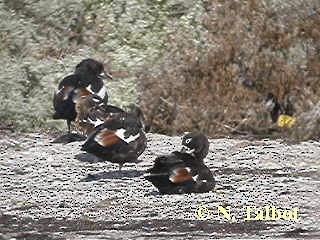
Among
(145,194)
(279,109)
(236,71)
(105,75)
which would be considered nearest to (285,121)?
(279,109)

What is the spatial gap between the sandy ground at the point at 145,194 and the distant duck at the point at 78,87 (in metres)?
0.41

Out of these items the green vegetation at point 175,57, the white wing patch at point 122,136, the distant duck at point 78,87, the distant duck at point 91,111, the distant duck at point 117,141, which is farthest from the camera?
the green vegetation at point 175,57

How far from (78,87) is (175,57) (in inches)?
65.2

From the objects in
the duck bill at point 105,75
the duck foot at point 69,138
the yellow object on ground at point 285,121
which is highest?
the duck bill at point 105,75

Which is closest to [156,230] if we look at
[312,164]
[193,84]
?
[312,164]

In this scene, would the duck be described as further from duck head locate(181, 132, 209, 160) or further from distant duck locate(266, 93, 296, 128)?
distant duck locate(266, 93, 296, 128)

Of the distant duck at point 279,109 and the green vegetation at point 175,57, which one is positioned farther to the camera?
the green vegetation at point 175,57

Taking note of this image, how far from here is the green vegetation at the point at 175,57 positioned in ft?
48.4

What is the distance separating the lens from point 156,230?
971 centimetres

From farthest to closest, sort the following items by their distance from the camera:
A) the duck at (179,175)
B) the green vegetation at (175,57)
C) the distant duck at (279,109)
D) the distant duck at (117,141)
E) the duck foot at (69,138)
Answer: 1. the green vegetation at (175,57)
2. the distant duck at (279,109)
3. the duck foot at (69,138)
4. the distant duck at (117,141)
5. the duck at (179,175)

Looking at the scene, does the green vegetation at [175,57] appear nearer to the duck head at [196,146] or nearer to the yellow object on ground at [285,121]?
the yellow object on ground at [285,121]

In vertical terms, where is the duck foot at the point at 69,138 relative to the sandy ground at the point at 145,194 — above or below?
below

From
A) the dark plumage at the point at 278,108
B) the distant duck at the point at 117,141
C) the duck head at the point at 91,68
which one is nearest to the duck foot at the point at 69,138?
the duck head at the point at 91,68

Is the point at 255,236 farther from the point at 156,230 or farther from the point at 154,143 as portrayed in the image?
the point at 154,143
